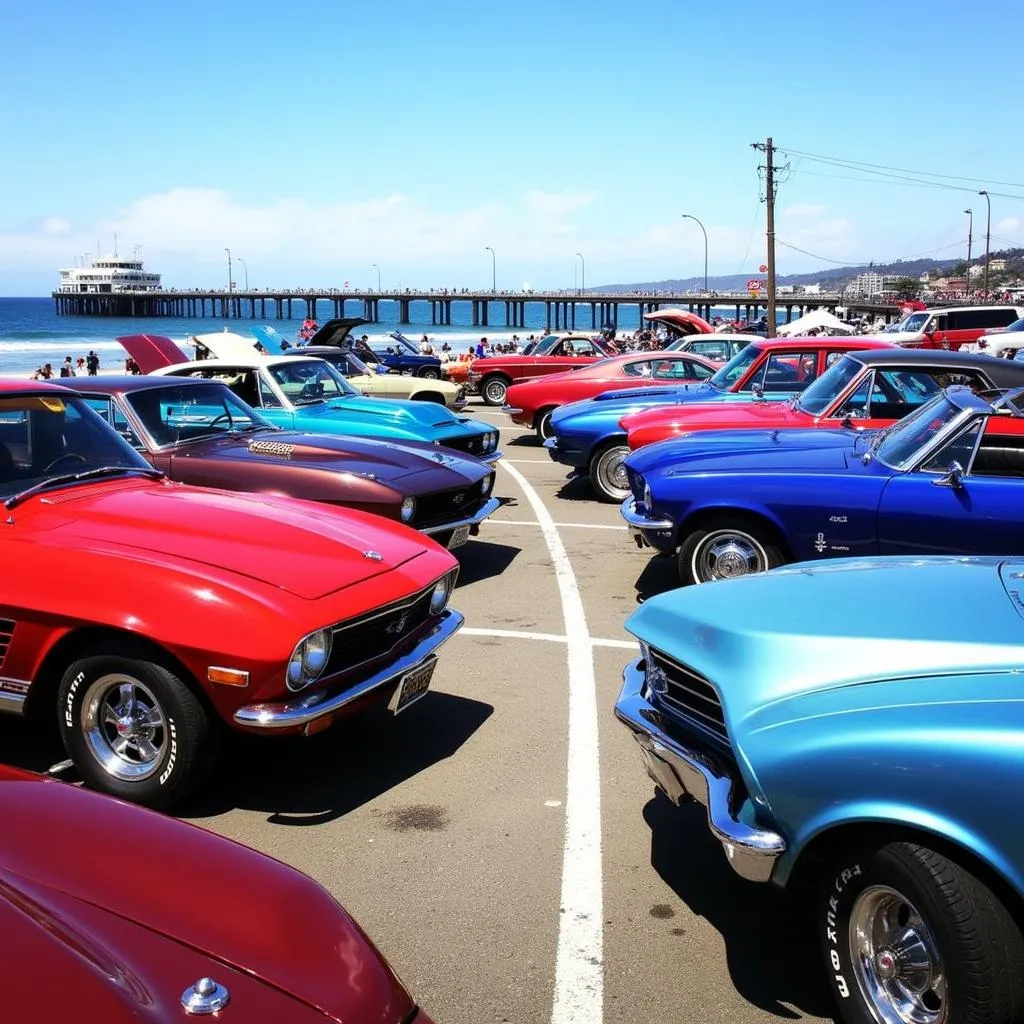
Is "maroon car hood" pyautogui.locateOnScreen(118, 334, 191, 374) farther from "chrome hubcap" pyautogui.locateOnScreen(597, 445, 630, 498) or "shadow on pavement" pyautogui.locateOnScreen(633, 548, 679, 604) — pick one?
"shadow on pavement" pyautogui.locateOnScreen(633, 548, 679, 604)

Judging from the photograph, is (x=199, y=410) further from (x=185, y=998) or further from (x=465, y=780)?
(x=185, y=998)

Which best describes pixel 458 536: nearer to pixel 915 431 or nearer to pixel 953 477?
pixel 915 431

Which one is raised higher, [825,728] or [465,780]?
[825,728]

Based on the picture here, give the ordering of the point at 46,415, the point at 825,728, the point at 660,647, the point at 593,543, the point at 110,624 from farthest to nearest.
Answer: the point at 593,543, the point at 46,415, the point at 110,624, the point at 660,647, the point at 825,728

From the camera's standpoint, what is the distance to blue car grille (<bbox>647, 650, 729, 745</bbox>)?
345cm

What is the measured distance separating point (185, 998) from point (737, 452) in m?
6.25

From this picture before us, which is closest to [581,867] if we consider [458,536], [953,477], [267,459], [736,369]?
[953,477]

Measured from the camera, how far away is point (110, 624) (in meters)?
4.09

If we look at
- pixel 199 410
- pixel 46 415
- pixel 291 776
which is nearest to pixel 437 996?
pixel 291 776

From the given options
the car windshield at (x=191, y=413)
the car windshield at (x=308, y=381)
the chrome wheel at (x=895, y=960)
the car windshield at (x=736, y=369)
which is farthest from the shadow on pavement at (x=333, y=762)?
the car windshield at (x=736, y=369)

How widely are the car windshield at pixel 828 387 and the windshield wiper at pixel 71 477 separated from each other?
5919 mm

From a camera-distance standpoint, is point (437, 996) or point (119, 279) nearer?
point (437, 996)

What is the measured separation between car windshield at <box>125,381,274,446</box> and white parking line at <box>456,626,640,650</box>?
2.58 m

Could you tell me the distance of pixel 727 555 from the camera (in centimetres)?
709
